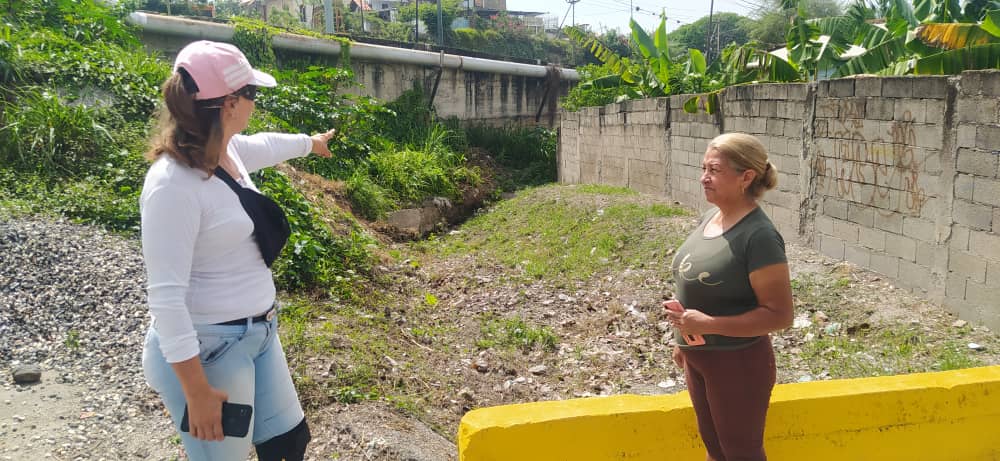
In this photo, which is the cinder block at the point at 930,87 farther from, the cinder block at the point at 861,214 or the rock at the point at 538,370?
the rock at the point at 538,370

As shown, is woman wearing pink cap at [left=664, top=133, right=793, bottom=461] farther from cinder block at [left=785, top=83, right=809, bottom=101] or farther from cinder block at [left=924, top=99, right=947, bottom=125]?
cinder block at [left=785, top=83, right=809, bottom=101]

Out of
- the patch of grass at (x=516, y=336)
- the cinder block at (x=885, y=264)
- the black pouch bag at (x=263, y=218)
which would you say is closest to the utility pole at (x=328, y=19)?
the patch of grass at (x=516, y=336)

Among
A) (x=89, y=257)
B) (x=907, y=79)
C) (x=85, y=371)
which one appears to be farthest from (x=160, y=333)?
(x=907, y=79)

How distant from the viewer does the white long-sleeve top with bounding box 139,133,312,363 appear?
1869mm

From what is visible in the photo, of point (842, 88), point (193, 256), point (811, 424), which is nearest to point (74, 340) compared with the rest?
point (193, 256)

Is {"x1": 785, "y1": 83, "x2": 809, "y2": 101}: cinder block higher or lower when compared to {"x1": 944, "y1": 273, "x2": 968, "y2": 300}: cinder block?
higher

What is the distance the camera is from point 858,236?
636cm

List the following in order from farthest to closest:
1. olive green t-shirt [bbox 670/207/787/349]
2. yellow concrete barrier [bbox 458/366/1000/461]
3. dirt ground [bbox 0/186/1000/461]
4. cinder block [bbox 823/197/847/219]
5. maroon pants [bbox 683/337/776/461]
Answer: cinder block [bbox 823/197/847/219], dirt ground [bbox 0/186/1000/461], yellow concrete barrier [bbox 458/366/1000/461], maroon pants [bbox 683/337/776/461], olive green t-shirt [bbox 670/207/787/349]

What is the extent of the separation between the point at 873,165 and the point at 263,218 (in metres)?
5.62

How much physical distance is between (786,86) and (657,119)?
366 cm

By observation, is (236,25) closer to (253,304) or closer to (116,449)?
(116,449)

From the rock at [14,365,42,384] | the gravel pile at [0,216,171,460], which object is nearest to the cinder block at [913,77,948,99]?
the gravel pile at [0,216,171,460]

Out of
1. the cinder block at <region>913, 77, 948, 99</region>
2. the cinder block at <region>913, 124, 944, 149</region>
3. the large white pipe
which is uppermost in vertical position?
the large white pipe

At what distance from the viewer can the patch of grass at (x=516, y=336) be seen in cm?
619
